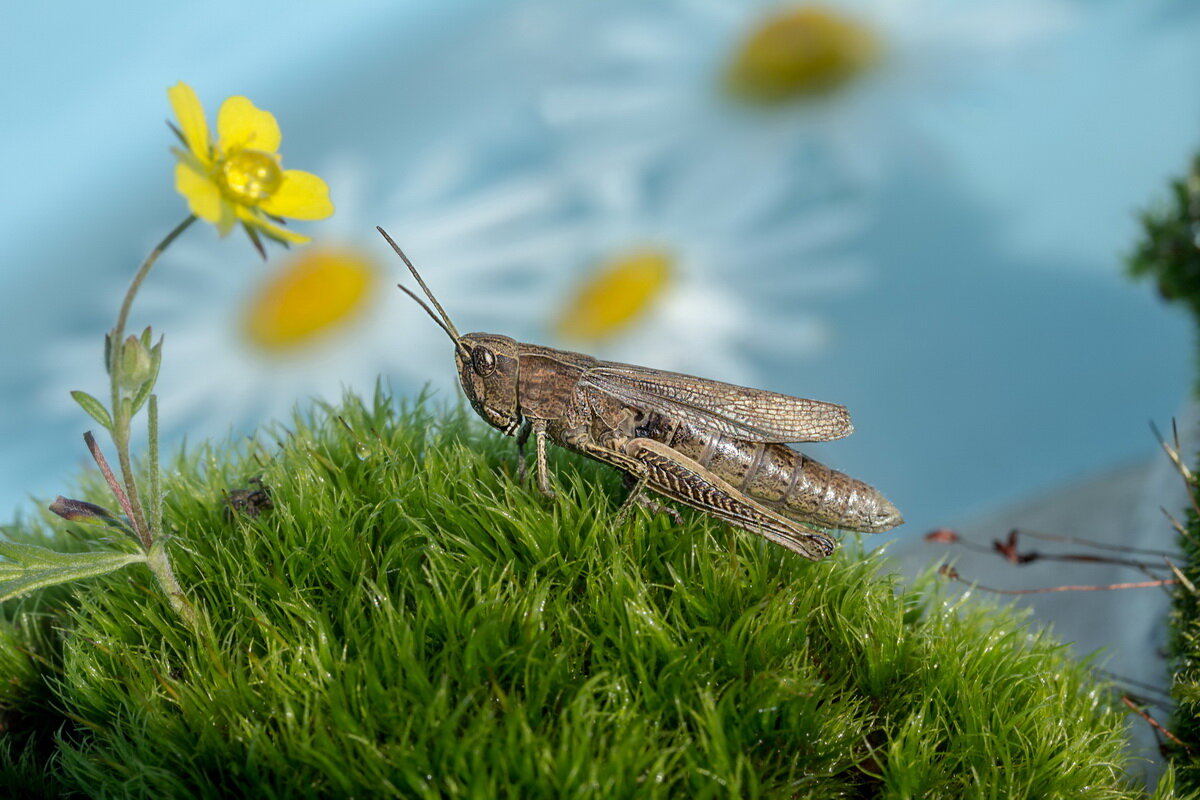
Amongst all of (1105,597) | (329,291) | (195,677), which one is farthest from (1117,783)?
(329,291)

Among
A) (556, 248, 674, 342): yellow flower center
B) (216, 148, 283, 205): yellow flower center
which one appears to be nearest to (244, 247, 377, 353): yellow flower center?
(556, 248, 674, 342): yellow flower center

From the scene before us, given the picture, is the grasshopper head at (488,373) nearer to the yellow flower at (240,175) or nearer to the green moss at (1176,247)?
the yellow flower at (240,175)

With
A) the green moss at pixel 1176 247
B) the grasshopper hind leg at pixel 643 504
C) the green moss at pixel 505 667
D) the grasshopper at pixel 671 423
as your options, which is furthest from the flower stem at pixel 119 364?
the green moss at pixel 1176 247

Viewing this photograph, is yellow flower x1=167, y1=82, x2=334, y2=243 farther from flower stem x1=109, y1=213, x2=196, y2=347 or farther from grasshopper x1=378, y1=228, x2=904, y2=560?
grasshopper x1=378, y1=228, x2=904, y2=560

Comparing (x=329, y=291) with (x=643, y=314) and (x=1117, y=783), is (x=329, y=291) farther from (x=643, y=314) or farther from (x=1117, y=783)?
(x=1117, y=783)

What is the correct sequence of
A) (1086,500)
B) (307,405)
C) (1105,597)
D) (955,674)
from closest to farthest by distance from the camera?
(955,674) → (307,405) → (1105,597) → (1086,500)

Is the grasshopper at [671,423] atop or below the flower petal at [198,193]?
atop
